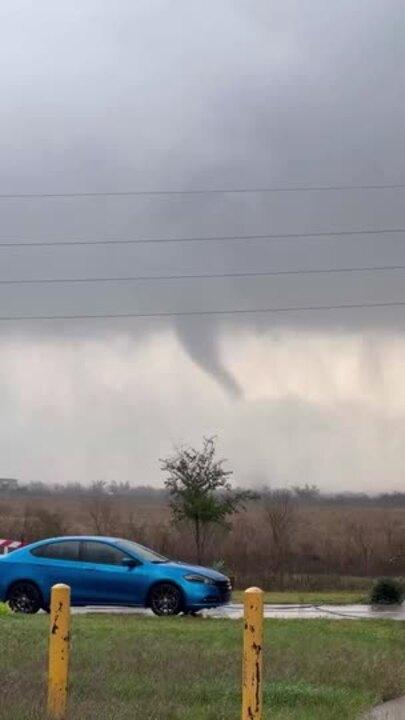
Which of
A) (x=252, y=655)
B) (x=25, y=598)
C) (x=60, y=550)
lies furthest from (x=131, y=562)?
(x=252, y=655)

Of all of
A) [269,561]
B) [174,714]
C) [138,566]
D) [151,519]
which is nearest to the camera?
[174,714]

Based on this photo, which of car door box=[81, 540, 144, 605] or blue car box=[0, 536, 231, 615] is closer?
blue car box=[0, 536, 231, 615]

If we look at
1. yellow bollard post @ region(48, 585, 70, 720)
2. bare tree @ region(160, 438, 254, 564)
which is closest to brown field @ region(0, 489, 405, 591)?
bare tree @ region(160, 438, 254, 564)

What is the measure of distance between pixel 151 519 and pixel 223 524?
995 centimetres

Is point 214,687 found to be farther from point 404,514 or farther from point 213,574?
point 404,514

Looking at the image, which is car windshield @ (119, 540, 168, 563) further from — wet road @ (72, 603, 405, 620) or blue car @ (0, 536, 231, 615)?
wet road @ (72, 603, 405, 620)

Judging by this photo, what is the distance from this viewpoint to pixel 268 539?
4197cm

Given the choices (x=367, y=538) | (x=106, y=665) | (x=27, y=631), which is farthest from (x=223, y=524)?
(x=106, y=665)

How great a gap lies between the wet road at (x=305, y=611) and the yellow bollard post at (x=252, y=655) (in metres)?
11.3

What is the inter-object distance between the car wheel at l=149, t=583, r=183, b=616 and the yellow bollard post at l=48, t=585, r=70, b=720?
1158 centimetres

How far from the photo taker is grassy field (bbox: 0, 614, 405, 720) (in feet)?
31.9

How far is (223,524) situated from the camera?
36.1m

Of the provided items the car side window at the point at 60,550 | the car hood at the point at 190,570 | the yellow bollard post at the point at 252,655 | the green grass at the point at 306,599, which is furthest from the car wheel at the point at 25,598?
the yellow bollard post at the point at 252,655

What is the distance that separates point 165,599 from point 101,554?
1.47 m
